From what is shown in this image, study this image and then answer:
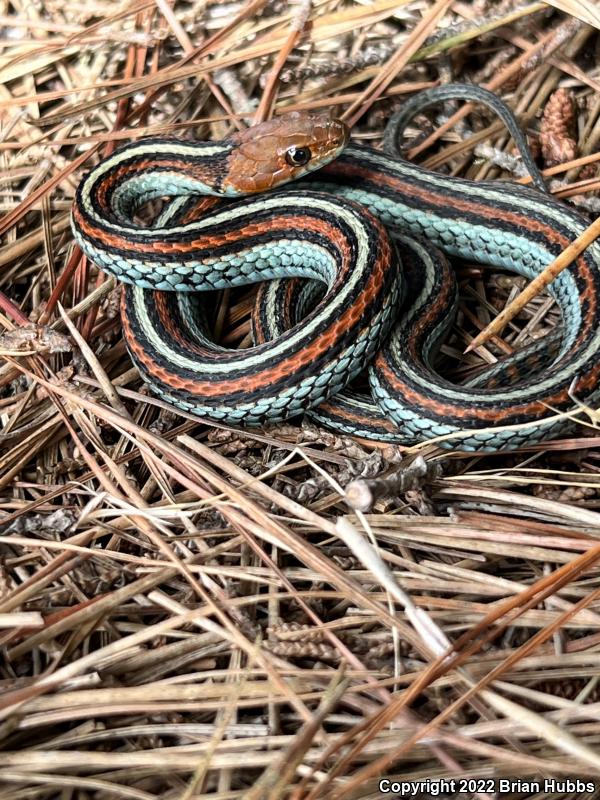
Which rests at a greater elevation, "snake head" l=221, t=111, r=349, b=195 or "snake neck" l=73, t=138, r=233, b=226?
"snake neck" l=73, t=138, r=233, b=226

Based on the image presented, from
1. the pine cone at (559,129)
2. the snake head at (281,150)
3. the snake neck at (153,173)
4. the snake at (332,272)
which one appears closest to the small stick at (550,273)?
the snake at (332,272)

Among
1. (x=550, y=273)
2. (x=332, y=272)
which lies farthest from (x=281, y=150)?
(x=550, y=273)

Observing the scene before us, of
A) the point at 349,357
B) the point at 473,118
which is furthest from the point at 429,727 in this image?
the point at 473,118

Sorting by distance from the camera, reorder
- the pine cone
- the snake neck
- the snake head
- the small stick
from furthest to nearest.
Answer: the pine cone → the snake neck → the snake head → the small stick

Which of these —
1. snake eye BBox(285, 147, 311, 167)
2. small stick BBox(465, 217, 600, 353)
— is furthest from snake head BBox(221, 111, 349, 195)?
small stick BBox(465, 217, 600, 353)

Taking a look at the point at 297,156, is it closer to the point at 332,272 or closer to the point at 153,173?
the point at 332,272

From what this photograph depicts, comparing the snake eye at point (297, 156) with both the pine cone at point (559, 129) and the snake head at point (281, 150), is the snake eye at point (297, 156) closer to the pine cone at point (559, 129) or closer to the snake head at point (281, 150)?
the snake head at point (281, 150)

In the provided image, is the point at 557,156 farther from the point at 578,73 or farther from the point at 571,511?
the point at 571,511

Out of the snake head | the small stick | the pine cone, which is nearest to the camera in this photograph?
the small stick

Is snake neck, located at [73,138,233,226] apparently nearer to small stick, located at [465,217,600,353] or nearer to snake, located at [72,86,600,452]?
snake, located at [72,86,600,452]
